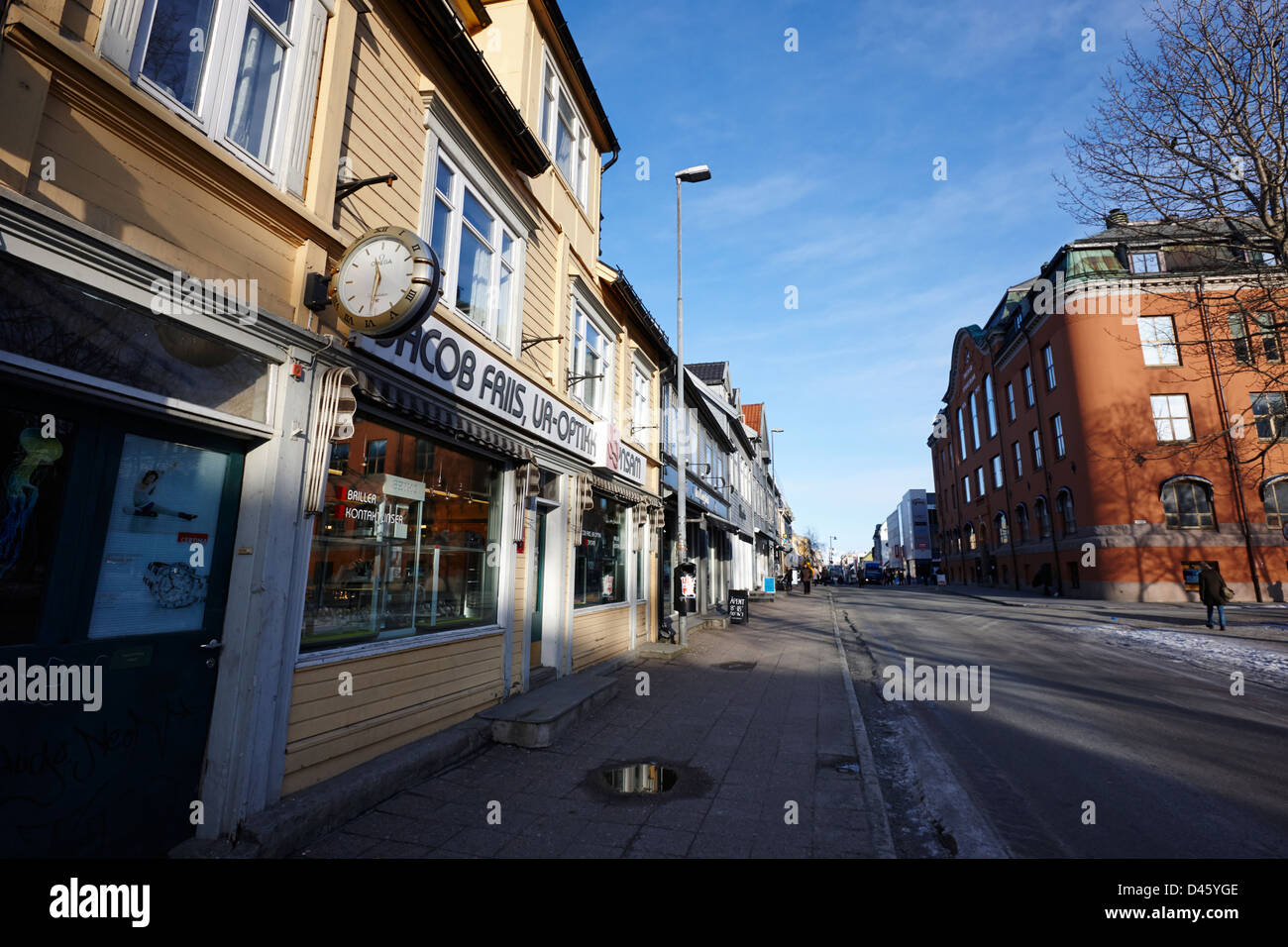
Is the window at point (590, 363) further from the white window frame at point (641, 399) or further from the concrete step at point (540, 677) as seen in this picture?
the concrete step at point (540, 677)

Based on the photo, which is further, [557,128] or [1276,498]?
[1276,498]

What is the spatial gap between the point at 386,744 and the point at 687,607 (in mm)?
9141

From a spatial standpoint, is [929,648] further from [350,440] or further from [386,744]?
[350,440]

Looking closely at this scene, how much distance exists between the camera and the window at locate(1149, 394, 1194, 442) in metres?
26.7

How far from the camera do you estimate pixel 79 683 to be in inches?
126

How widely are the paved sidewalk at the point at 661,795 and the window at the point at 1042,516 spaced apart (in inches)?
1199

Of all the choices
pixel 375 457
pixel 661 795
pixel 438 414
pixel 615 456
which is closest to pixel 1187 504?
pixel 615 456

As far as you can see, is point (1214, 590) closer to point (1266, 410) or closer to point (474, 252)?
point (1266, 410)

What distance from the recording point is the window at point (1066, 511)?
29341 mm

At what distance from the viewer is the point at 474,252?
24.3ft

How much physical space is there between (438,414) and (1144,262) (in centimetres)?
3572

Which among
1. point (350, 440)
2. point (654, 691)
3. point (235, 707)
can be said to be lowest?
point (654, 691)

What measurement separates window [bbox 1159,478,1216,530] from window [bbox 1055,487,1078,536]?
11.9 ft

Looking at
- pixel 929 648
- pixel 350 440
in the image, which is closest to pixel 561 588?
pixel 350 440
